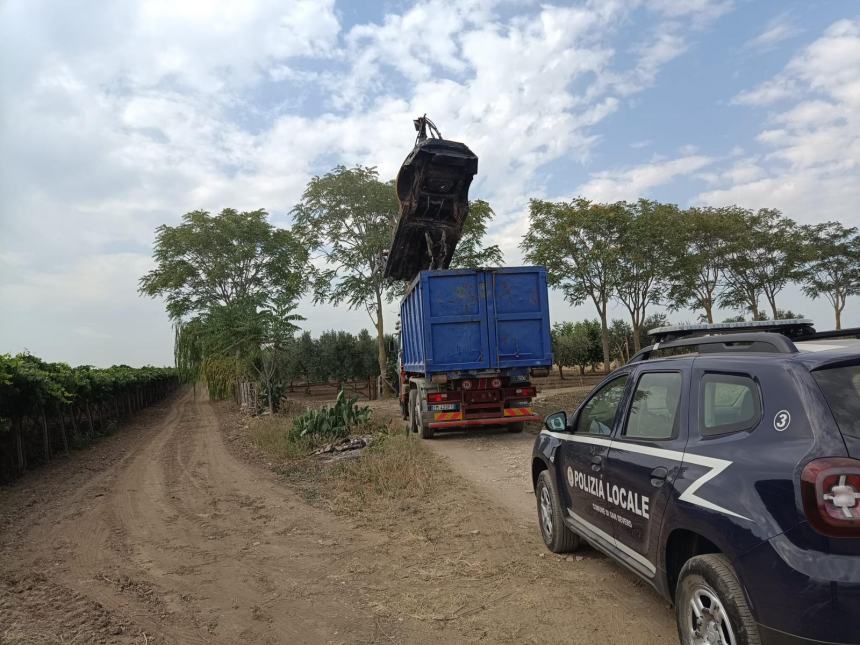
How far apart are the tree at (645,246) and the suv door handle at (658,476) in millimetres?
21673

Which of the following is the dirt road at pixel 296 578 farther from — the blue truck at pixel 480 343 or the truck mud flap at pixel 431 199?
the truck mud flap at pixel 431 199

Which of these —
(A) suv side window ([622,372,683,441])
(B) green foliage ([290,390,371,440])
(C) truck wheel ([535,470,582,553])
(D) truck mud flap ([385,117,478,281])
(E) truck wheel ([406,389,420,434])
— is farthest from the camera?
(E) truck wheel ([406,389,420,434])

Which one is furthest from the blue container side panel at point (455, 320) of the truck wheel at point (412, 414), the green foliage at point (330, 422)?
the green foliage at point (330, 422)

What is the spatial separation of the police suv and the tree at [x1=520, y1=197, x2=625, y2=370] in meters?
20.3

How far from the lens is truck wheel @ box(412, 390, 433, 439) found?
1120cm

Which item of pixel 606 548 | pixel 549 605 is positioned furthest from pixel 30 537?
pixel 606 548

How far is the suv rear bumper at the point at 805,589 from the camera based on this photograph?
202 cm

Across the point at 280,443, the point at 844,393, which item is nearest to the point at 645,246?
the point at 280,443

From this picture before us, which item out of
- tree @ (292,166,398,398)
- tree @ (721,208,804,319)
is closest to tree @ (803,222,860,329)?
tree @ (721,208,804,319)

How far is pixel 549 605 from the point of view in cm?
381

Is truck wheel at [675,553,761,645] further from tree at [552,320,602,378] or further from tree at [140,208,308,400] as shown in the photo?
tree at [552,320,602,378]

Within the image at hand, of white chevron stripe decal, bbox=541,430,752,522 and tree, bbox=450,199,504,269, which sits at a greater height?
tree, bbox=450,199,504,269

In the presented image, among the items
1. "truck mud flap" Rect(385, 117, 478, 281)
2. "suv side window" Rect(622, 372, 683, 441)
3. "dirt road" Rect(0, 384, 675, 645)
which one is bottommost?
"dirt road" Rect(0, 384, 675, 645)

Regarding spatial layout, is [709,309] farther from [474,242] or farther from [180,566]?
[180,566]
